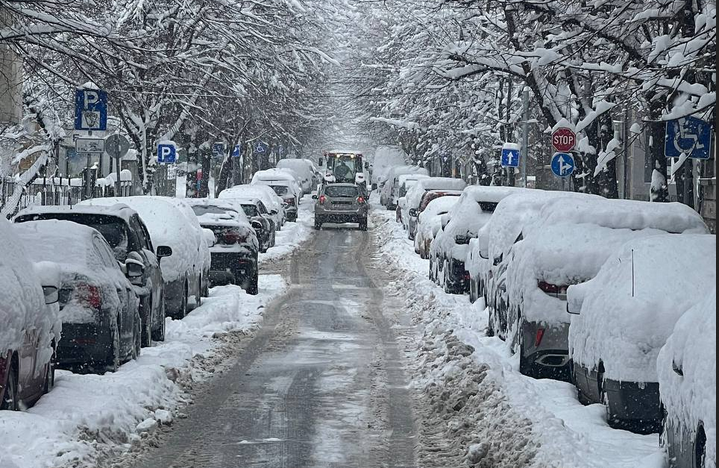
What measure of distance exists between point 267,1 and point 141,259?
22904mm

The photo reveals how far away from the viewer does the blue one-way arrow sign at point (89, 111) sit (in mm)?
21406

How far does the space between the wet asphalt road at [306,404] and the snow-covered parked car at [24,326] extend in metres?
1.08

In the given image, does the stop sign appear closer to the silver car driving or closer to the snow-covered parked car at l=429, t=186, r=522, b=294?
the snow-covered parked car at l=429, t=186, r=522, b=294

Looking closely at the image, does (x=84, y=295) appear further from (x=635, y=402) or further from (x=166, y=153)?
(x=166, y=153)

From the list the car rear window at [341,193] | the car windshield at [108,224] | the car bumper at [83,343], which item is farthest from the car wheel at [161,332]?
the car rear window at [341,193]

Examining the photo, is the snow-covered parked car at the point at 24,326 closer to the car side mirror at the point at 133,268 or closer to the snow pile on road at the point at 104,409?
the snow pile on road at the point at 104,409

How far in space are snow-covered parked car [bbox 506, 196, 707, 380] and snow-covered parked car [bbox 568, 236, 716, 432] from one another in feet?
4.42

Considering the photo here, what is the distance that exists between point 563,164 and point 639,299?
74.8ft

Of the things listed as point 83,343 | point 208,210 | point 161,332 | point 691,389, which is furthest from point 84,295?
point 208,210

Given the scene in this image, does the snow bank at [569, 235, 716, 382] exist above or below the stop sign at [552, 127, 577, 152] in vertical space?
below

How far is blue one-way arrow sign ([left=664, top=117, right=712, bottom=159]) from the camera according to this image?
18297 millimetres

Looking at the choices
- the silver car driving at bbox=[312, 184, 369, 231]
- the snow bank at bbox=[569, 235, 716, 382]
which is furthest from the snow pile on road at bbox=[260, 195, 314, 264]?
the snow bank at bbox=[569, 235, 716, 382]

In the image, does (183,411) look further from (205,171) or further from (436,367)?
(205,171)

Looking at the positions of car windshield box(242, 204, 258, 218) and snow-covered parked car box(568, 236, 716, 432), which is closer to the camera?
snow-covered parked car box(568, 236, 716, 432)
